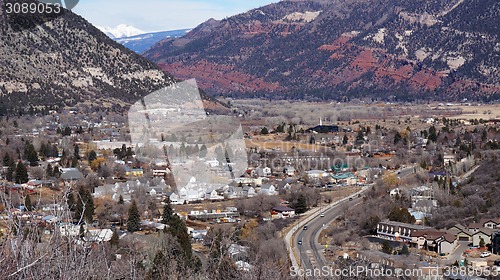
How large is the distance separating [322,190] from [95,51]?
88.2ft

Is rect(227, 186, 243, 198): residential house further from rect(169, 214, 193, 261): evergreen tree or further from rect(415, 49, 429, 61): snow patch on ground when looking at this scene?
rect(415, 49, 429, 61): snow patch on ground

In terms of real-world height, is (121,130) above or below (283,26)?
below

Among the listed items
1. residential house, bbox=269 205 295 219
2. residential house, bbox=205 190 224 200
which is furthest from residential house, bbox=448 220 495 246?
residential house, bbox=205 190 224 200

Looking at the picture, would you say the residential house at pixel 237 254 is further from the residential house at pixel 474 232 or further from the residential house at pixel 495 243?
the residential house at pixel 474 232

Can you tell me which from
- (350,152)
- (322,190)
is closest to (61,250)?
(322,190)

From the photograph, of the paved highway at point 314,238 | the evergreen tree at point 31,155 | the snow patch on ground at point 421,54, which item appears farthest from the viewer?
the snow patch on ground at point 421,54

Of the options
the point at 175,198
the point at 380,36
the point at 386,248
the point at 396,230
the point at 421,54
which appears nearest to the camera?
the point at 386,248

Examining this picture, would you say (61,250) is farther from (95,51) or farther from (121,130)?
(95,51)

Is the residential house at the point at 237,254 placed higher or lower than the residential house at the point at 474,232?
higher

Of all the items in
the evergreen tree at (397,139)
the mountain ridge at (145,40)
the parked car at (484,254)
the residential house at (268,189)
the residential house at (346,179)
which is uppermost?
the mountain ridge at (145,40)

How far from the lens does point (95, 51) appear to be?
46.6 m

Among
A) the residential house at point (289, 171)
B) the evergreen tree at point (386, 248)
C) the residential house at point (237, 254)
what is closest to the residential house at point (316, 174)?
the residential house at point (289, 171)

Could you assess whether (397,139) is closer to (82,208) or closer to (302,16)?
(82,208)

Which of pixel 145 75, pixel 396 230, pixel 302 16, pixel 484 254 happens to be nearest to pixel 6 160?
pixel 396 230
